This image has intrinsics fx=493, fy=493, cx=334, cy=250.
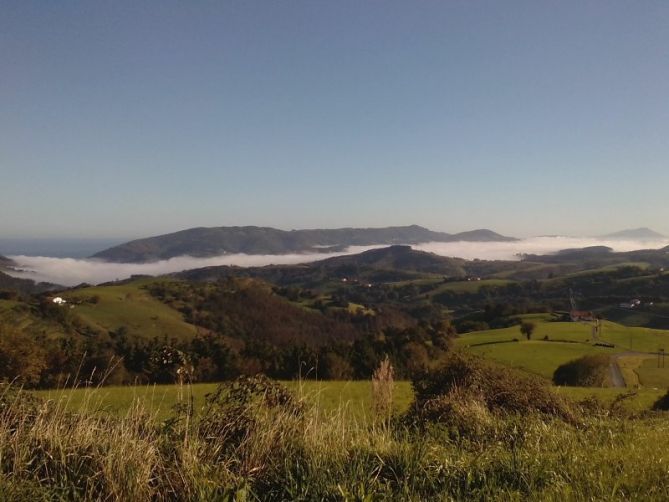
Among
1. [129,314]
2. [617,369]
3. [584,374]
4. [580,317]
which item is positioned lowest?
[129,314]

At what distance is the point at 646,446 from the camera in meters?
6.25

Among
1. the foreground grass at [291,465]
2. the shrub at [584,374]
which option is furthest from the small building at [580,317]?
the foreground grass at [291,465]

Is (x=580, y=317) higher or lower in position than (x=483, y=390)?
lower

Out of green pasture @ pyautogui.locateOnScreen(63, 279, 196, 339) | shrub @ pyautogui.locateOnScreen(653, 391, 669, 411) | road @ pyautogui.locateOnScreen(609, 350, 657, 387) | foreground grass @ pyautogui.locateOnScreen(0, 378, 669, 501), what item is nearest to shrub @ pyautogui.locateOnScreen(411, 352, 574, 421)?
foreground grass @ pyautogui.locateOnScreen(0, 378, 669, 501)

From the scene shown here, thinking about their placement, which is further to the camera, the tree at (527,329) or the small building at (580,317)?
the small building at (580,317)

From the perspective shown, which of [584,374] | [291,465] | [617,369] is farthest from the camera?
[617,369]

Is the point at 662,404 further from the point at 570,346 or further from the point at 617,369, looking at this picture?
the point at 570,346

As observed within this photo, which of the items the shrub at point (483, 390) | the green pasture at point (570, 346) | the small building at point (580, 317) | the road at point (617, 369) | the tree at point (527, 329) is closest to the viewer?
the shrub at point (483, 390)

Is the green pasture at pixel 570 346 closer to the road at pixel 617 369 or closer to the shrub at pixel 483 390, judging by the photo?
the road at pixel 617 369

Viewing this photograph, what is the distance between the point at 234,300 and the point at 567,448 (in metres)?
163

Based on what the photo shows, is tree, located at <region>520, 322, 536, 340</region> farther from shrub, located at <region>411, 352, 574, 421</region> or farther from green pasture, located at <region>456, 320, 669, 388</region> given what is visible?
shrub, located at <region>411, 352, 574, 421</region>

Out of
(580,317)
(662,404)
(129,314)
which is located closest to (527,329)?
(580,317)

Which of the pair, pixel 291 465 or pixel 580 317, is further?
pixel 580 317

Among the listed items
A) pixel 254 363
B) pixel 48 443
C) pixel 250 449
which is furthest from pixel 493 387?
pixel 254 363
